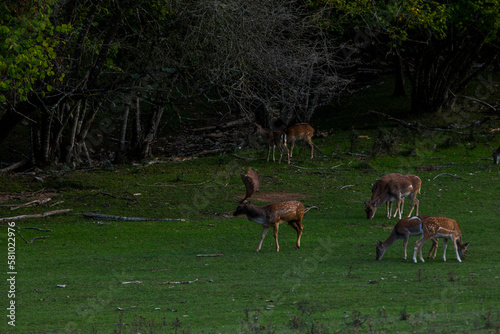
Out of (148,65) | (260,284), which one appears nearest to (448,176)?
(148,65)

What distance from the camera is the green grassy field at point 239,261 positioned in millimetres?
8688

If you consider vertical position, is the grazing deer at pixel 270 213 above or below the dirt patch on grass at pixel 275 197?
above

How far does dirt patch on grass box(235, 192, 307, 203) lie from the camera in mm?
19000

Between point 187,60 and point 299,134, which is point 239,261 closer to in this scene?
point 187,60

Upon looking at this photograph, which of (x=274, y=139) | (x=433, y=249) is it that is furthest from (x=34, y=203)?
(x=433, y=249)

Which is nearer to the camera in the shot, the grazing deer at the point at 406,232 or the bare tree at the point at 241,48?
the grazing deer at the point at 406,232

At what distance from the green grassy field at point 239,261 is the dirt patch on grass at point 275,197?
1.18 ft

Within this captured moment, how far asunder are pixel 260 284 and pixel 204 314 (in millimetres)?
1907

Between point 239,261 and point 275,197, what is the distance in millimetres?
6587

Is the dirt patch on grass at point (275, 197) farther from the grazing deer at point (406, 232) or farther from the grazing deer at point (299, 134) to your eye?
the grazing deer at point (299, 134)

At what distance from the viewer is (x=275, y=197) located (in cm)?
1930

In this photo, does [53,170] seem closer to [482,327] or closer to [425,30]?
[425,30]

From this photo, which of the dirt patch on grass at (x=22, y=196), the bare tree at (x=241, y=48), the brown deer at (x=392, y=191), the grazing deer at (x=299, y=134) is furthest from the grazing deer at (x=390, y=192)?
the dirt patch on grass at (x=22, y=196)

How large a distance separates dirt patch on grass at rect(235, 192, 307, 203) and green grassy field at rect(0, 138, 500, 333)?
0.36m
